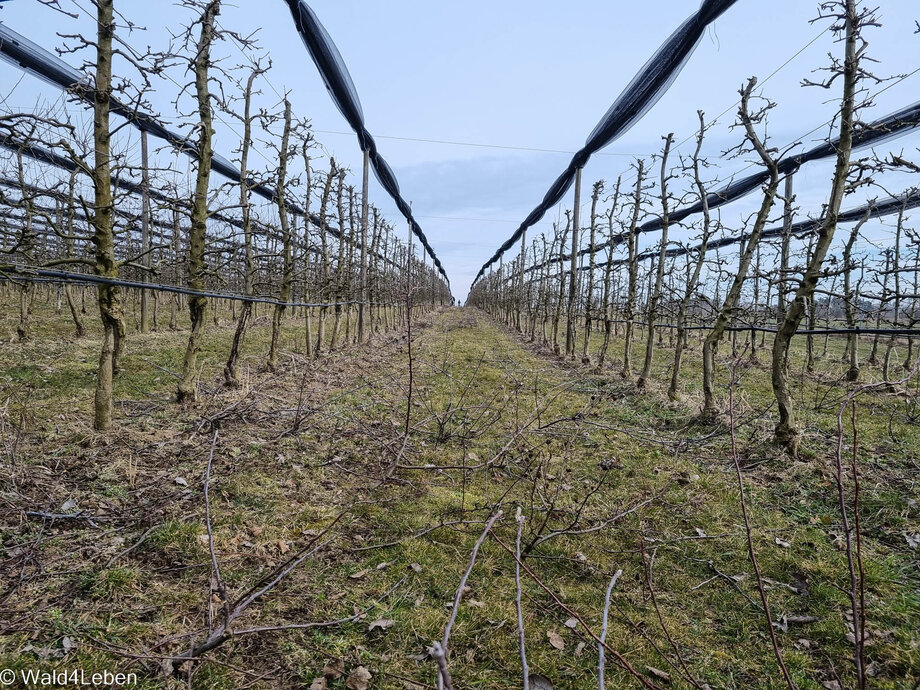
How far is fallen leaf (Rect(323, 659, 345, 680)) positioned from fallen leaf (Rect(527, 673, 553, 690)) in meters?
1.01

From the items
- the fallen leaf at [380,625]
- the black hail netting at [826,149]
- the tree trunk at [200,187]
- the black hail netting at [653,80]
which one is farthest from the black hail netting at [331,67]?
the fallen leaf at [380,625]

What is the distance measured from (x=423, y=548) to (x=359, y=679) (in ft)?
3.84

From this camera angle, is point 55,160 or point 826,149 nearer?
point 826,149

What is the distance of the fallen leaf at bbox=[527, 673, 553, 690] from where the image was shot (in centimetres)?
226

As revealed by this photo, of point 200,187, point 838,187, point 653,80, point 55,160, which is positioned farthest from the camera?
point 55,160

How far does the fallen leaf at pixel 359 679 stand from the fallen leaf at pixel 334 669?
0.05m

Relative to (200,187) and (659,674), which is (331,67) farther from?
(659,674)

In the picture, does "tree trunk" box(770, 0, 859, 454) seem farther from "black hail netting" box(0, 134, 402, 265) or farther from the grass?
"black hail netting" box(0, 134, 402, 265)

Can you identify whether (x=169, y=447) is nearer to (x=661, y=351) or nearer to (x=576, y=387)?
(x=576, y=387)

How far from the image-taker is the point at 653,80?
7.82 meters

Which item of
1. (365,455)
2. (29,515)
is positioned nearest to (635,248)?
(365,455)

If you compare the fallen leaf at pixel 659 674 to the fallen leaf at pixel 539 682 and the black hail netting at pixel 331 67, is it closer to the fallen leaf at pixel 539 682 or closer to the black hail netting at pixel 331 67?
the fallen leaf at pixel 539 682

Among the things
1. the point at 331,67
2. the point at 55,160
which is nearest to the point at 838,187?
the point at 331,67

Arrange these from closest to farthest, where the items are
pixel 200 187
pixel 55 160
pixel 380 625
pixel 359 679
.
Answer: pixel 359 679 < pixel 380 625 < pixel 200 187 < pixel 55 160
